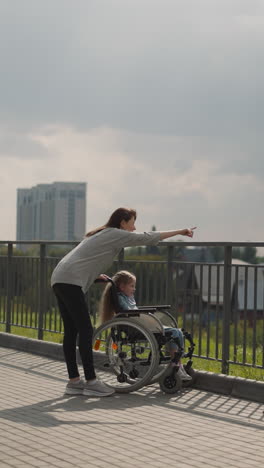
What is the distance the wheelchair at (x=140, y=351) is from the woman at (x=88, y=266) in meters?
0.32

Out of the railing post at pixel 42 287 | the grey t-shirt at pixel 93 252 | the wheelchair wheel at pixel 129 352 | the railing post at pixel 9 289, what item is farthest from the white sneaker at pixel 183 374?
the railing post at pixel 9 289

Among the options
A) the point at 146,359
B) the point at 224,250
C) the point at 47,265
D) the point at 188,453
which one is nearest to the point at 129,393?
the point at 146,359

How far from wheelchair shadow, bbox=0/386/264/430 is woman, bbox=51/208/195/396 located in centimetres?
31

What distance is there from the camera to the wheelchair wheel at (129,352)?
878cm

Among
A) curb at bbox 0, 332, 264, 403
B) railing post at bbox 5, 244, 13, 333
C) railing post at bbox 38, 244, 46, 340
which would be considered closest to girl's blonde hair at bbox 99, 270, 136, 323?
curb at bbox 0, 332, 264, 403

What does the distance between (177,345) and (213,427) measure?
1742 millimetres

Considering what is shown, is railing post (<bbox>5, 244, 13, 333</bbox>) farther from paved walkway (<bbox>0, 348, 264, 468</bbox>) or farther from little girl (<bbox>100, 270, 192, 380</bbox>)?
little girl (<bbox>100, 270, 192, 380</bbox>)

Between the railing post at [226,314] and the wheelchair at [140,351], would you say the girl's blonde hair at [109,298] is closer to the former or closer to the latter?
the wheelchair at [140,351]

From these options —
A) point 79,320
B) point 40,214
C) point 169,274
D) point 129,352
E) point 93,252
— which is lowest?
→ point 129,352

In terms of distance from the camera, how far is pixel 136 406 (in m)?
8.15

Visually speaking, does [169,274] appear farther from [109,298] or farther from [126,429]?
[126,429]

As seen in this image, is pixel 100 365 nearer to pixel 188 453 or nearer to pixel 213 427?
pixel 213 427

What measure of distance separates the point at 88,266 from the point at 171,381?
133 centimetres

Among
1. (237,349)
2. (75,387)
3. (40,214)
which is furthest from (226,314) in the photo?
(40,214)
